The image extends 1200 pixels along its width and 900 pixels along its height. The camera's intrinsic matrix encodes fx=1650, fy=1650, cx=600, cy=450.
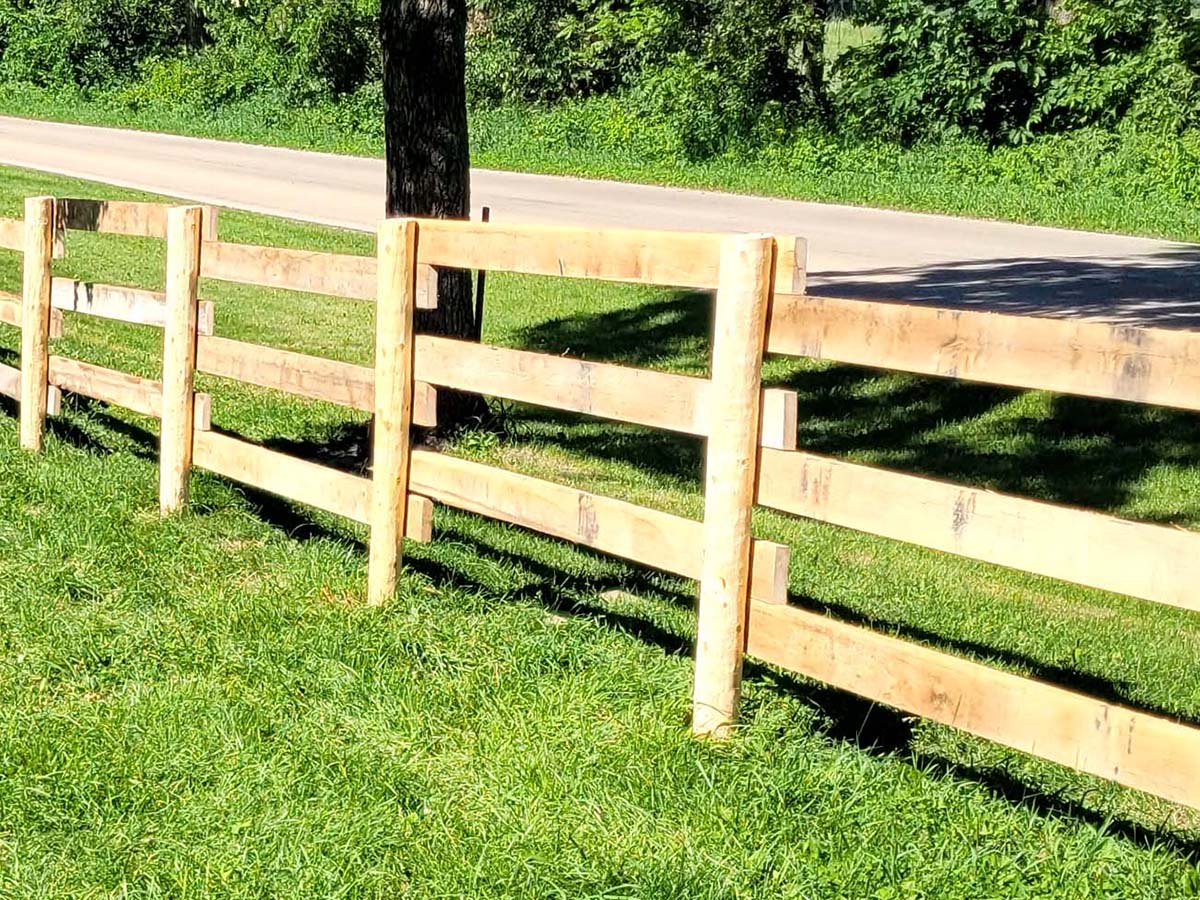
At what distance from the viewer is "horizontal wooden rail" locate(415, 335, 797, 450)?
14.9 ft

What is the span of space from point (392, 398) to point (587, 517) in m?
1.04

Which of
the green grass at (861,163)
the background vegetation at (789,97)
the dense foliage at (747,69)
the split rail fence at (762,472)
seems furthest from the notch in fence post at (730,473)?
the dense foliage at (747,69)

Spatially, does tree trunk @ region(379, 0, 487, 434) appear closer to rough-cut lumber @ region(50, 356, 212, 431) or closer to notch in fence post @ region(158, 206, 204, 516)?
notch in fence post @ region(158, 206, 204, 516)

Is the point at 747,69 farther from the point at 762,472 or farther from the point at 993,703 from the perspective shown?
the point at 993,703

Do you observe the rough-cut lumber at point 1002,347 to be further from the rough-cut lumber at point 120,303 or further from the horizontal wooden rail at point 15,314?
the horizontal wooden rail at point 15,314

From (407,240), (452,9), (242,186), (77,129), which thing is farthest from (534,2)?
(407,240)

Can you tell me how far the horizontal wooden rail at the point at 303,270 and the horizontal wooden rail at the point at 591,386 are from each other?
26cm

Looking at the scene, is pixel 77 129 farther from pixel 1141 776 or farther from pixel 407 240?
pixel 1141 776

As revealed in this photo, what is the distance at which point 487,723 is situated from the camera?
15.2ft

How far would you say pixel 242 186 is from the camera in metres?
22.6

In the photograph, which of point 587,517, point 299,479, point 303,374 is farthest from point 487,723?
point 303,374

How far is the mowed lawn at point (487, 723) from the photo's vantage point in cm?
380

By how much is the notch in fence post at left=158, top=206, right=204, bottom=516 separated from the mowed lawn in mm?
221

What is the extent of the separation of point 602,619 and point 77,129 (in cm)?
2997
